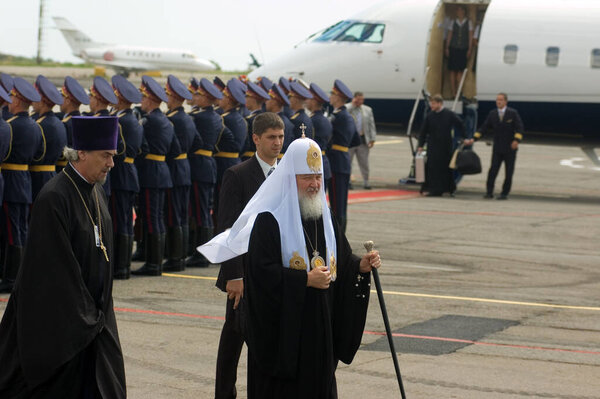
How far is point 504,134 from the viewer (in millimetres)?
19891

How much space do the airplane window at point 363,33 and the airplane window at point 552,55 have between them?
3174 millimetres

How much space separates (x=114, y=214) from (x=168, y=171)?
79 cm

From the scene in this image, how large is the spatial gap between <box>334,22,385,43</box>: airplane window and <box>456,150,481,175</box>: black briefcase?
10.4ft

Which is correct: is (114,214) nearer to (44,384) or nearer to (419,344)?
(419,344)

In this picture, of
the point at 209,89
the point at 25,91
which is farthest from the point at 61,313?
the point at 209,89

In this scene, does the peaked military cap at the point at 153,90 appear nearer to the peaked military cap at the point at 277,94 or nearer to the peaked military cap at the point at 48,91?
the peaked military cap at the point at 48,91

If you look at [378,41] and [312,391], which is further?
[378,41]

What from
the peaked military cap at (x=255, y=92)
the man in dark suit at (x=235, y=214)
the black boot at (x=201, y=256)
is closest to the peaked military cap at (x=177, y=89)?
the peaked military cap at (x=255, y=92)

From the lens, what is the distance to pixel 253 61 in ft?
87.2

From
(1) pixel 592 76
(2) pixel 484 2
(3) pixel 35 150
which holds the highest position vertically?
(2) pixel 484 2

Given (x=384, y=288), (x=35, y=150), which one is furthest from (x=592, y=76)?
(x=35, y=150)

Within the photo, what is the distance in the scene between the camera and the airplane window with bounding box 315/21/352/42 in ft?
71.8

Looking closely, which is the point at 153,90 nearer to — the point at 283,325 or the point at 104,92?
the point at 104,92

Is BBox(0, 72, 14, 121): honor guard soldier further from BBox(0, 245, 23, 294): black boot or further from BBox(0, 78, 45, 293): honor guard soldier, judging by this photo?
BBox(0, 245, 23, 294): black boot
